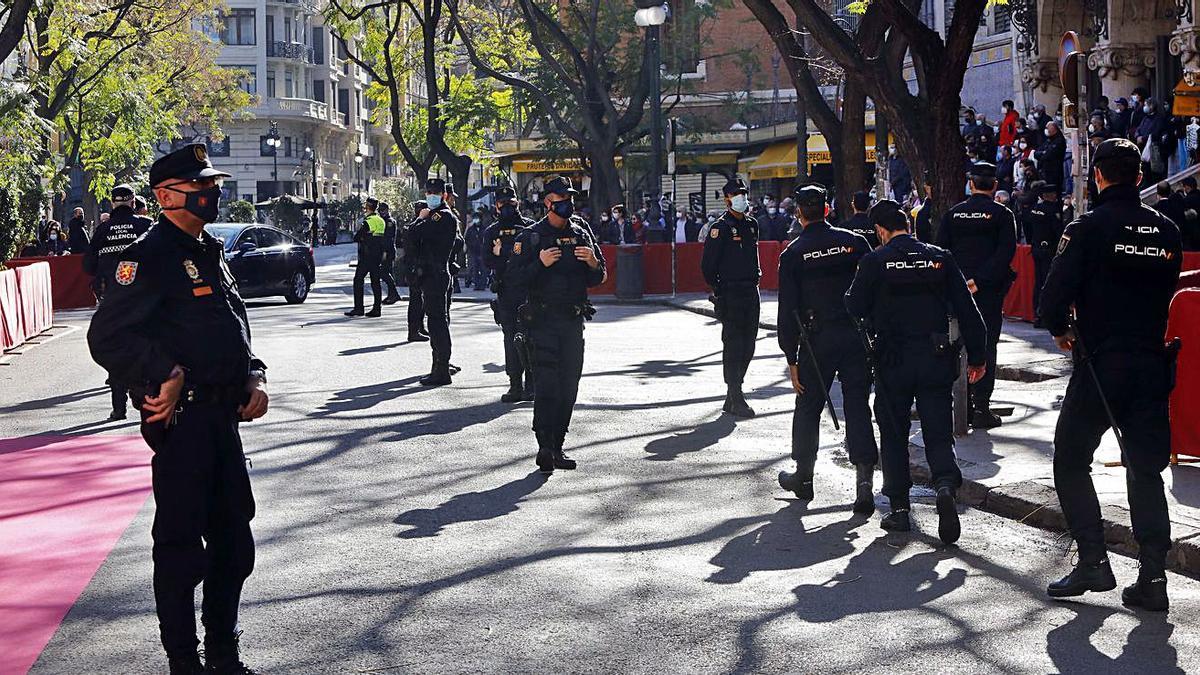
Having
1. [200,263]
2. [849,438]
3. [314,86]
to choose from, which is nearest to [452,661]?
[200,263]

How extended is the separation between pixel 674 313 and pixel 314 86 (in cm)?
7552

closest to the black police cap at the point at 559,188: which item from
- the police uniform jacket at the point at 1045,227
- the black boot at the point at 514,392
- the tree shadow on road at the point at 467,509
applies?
the tree shadow on road at the point at 467,509

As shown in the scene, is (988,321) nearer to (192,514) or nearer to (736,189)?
(736,189)

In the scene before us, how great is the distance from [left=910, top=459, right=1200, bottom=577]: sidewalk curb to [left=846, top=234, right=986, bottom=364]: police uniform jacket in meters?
0.99

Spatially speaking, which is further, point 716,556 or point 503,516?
point 503,516

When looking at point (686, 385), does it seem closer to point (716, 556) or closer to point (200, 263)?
point (716, 556)

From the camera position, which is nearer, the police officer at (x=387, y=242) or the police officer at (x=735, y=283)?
the police officer at (x=735, y=283)

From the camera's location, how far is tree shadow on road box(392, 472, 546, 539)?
8.50 m

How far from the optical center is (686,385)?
49.9 feet

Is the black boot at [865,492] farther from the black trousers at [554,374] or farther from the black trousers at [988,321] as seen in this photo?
the black trousers at [988,321]

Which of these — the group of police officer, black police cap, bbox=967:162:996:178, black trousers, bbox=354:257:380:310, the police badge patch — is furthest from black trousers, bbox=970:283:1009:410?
black trousers, bbox=354:257:380:310

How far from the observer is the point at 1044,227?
748 inches

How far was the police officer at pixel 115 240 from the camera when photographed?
42.0 ft

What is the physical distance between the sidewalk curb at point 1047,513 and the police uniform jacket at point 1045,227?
9.17 m
